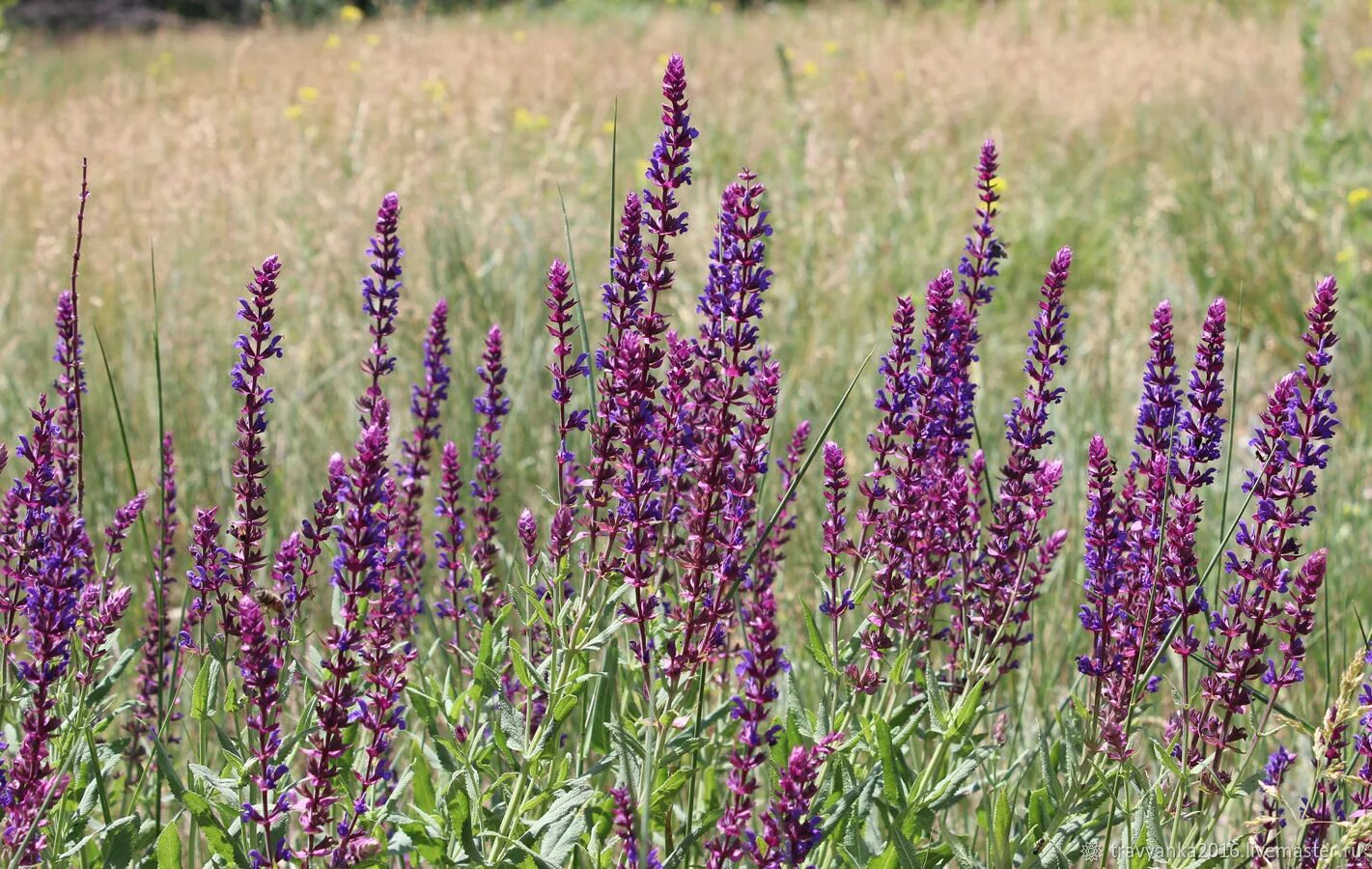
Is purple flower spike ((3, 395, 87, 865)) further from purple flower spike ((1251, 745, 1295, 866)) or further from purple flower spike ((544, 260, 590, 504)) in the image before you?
purple flower spike ((1251, 745, 1295, 866))

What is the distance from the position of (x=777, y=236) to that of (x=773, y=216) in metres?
0.45

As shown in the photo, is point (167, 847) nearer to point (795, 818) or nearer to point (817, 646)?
point (795, 818)

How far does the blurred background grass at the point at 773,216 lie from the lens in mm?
4574

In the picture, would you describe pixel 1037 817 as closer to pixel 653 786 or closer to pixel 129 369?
pixel 653 786

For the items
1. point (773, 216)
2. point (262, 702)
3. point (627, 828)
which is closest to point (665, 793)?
point (627, 828)

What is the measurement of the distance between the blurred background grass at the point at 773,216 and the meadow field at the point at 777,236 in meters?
0.03

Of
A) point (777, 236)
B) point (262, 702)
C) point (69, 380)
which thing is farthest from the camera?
point (777, 236)

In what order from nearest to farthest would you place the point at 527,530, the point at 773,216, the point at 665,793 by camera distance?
the point at 665,793, the point at 527,530, the point at 773,216

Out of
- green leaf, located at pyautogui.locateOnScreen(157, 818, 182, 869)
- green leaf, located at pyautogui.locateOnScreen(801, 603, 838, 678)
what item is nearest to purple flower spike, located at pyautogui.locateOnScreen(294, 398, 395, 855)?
green leaf, located at pyautogui.locateOnScreen(157, 818, 182, 869)

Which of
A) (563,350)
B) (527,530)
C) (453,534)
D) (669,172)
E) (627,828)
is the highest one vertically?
(669,172)

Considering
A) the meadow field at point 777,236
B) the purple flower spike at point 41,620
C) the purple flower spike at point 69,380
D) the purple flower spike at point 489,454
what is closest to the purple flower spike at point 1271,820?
the meadow field at point 777,236

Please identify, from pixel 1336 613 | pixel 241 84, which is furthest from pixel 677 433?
pixel 241 84

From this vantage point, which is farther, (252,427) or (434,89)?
(434,89)

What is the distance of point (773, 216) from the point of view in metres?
6.93
